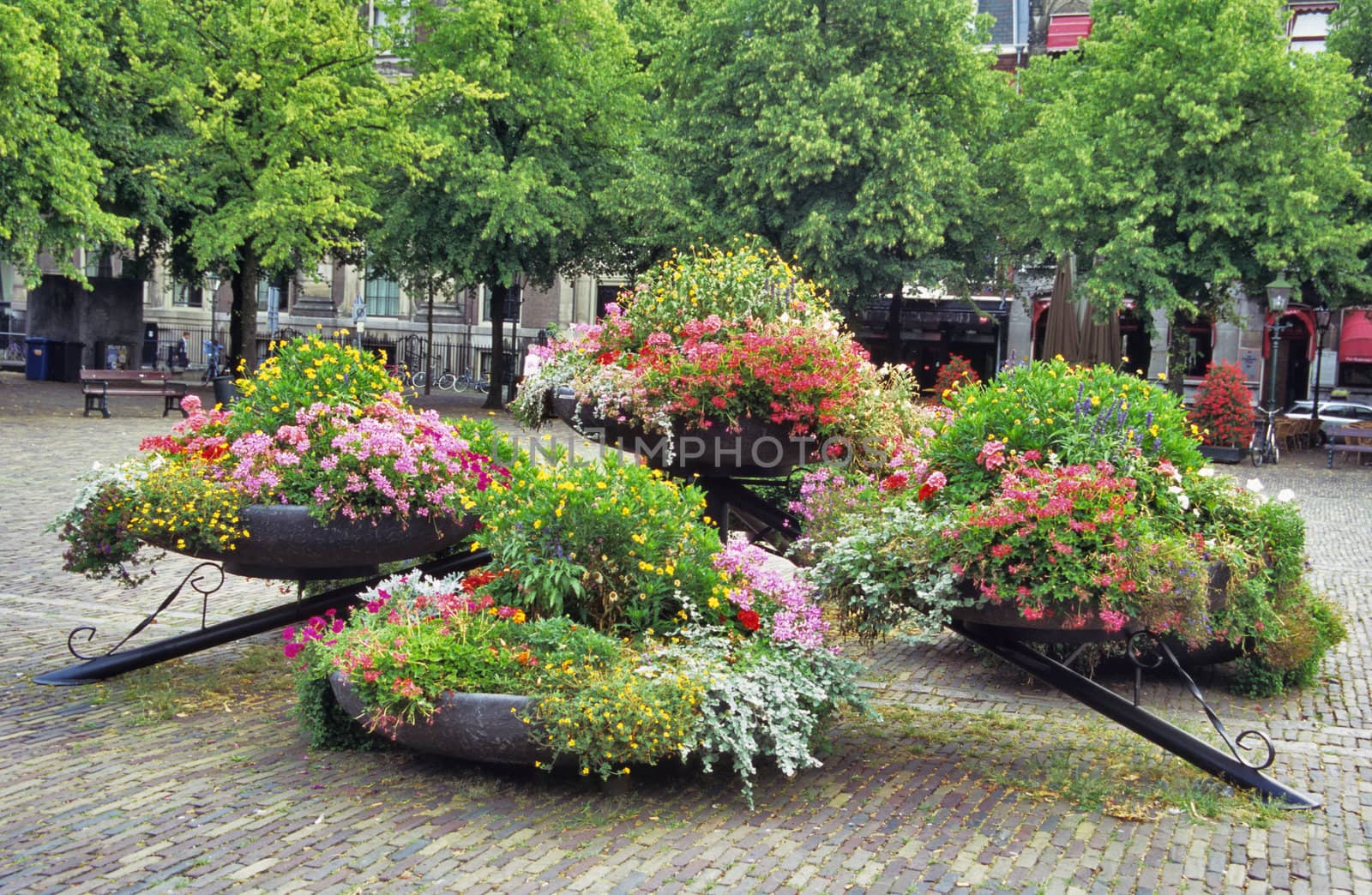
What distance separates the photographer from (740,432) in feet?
22.2

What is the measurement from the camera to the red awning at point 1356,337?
33.7m

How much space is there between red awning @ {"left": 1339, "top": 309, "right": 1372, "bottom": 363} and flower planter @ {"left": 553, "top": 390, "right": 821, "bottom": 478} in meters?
31.0

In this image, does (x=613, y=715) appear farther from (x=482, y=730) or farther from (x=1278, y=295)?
(x=1278, y=295)

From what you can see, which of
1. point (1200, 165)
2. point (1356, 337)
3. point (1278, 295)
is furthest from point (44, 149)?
point (1356, 337)

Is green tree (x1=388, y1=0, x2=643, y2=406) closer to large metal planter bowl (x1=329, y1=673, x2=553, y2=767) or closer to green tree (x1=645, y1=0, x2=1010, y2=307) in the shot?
green tree (x1=645, y1=0, x2=1010, y2=307)

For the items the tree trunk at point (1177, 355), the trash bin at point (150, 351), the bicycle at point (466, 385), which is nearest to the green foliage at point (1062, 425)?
the tree trunk at point (1177, 355)

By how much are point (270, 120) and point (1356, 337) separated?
26.6 metres

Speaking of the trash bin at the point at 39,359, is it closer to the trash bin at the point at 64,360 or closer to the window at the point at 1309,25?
the trash bin at the point at 64,360

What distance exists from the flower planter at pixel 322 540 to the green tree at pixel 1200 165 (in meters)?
20.9

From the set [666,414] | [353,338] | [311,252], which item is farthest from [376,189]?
[666,414]

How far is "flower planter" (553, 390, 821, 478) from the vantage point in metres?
6.80

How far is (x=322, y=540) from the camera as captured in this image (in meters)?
6.29

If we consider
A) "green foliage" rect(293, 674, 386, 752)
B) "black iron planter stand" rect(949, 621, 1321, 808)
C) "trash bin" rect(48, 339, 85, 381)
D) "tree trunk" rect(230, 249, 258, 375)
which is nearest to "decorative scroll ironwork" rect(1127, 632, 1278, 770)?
"black iron planter stand" rect(949, 621, 1321, 808)

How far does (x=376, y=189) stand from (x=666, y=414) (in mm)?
23811
